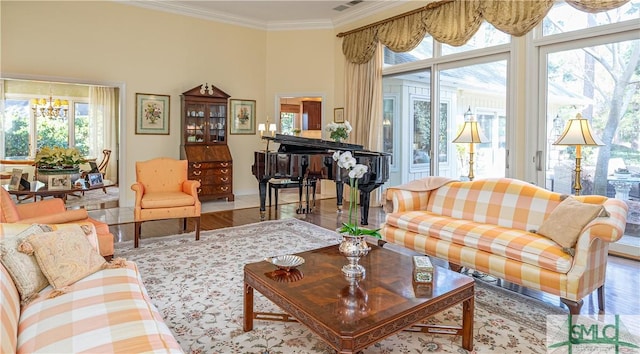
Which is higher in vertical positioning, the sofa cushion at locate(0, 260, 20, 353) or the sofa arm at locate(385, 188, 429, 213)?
the sofa arm at locate(385, 188, 429, 213)

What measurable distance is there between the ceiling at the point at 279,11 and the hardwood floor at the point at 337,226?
3503mm

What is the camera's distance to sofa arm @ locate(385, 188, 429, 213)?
385 centimetres

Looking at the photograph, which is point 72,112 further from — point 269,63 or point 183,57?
point 269,63

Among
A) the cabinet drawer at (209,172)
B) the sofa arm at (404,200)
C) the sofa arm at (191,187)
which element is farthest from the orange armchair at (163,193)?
the sofa arm at (404,200)

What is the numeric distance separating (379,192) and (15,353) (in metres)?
5.96

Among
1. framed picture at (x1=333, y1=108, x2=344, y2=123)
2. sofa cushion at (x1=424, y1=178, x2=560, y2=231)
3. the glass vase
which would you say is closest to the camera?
the glass vase

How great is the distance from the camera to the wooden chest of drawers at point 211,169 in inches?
273

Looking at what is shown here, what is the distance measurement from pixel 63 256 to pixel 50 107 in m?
8.75

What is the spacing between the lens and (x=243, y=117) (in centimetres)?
791

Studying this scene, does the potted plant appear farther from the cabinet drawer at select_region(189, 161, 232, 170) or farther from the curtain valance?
the curtain valance

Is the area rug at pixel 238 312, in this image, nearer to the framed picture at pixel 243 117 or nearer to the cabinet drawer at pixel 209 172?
the cabinet drawer at pixel 209 172

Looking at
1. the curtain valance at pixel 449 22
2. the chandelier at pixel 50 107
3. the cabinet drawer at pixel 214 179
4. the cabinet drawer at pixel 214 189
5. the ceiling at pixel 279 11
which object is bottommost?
the cabinet drawer at pixel 214 189

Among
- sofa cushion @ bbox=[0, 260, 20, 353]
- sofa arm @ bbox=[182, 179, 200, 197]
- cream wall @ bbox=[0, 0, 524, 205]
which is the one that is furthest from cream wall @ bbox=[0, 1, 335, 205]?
sofa cushion @ bbox=[0, 260, 20, 353]

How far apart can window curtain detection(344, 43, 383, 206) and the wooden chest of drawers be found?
2.42 metres
